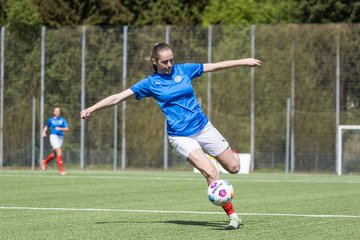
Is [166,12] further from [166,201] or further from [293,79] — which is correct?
[166,201]

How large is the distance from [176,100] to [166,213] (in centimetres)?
222

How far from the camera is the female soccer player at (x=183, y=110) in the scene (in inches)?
476

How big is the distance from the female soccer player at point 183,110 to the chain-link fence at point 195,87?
2459 centimetres

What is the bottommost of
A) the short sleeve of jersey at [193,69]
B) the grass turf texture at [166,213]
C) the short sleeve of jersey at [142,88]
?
the grass turf texture at [166,213]

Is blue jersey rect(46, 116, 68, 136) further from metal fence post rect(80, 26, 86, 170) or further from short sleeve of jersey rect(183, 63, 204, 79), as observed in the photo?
short sleeve of jersey rect(183, 63, 204, 79)

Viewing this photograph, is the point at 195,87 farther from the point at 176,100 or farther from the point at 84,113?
the point at 84,113

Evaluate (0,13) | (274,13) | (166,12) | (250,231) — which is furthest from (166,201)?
(274,13)

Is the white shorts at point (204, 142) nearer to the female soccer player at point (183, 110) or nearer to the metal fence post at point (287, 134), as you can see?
the female soccer player at point (183, 110)

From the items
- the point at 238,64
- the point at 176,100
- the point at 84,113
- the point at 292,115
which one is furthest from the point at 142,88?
the point at 292,115

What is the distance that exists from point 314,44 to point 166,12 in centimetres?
1511

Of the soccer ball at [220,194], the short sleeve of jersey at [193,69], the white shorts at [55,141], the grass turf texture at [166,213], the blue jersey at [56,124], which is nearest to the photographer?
→ the grass turf texture at [166,213]

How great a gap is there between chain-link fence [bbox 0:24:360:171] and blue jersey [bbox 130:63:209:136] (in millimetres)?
24667

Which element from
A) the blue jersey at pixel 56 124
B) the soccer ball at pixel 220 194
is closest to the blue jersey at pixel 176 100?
the soccer ball at pixel 220 194

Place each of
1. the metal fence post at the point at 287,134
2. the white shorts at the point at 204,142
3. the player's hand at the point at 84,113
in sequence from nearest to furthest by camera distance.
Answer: the player's hand at the point at 84,113, the white shorts at the point at 204,142, the metal fence post at the point at 287,134
